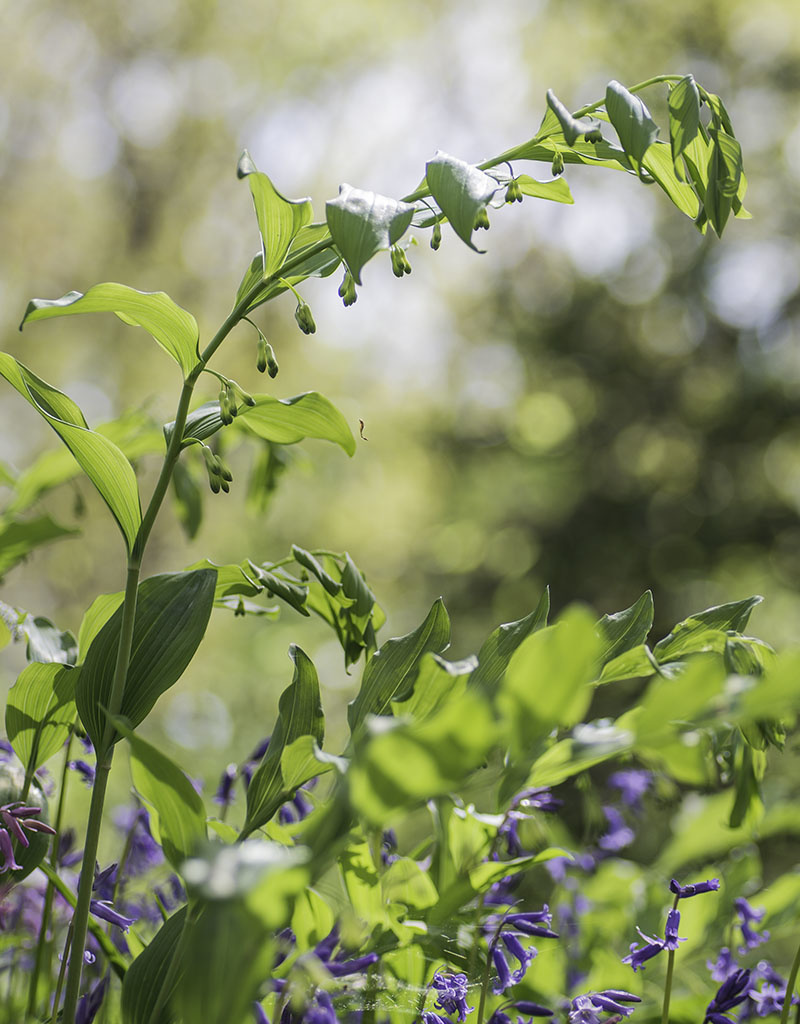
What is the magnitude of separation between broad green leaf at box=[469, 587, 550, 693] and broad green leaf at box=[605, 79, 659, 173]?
23cm

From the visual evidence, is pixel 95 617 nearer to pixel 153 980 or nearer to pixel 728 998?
pixel 153 980

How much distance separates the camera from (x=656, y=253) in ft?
15.4

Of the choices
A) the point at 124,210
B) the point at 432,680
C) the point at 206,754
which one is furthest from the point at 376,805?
the point at 124,210

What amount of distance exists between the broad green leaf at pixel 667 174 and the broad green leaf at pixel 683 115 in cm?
4

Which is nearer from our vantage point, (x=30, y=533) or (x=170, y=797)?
(x=170, y=797)

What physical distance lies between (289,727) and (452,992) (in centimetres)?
16

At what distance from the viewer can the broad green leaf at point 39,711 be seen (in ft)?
1.63

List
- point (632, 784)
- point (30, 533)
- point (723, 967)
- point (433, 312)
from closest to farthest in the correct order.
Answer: point (723, 967) < point (30, 533) < point (632, 784) < point (433, 312)

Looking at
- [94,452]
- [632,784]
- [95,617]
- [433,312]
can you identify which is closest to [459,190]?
[94,452]

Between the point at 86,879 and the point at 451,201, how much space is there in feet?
1.20

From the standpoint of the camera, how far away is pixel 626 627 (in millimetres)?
462

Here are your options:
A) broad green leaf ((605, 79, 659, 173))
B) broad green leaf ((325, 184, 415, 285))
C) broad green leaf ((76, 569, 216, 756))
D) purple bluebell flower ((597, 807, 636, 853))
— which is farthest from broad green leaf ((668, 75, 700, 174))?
purple bluebell flower ((597, 807, 636, 853))

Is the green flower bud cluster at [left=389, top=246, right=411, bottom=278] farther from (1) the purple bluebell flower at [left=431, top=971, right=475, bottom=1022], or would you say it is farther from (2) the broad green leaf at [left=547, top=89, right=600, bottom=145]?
(1) the purple bluebell flower at [left=431, top=971, right=475, bottom=1022]

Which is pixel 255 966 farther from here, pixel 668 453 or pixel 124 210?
pixel 124 210
